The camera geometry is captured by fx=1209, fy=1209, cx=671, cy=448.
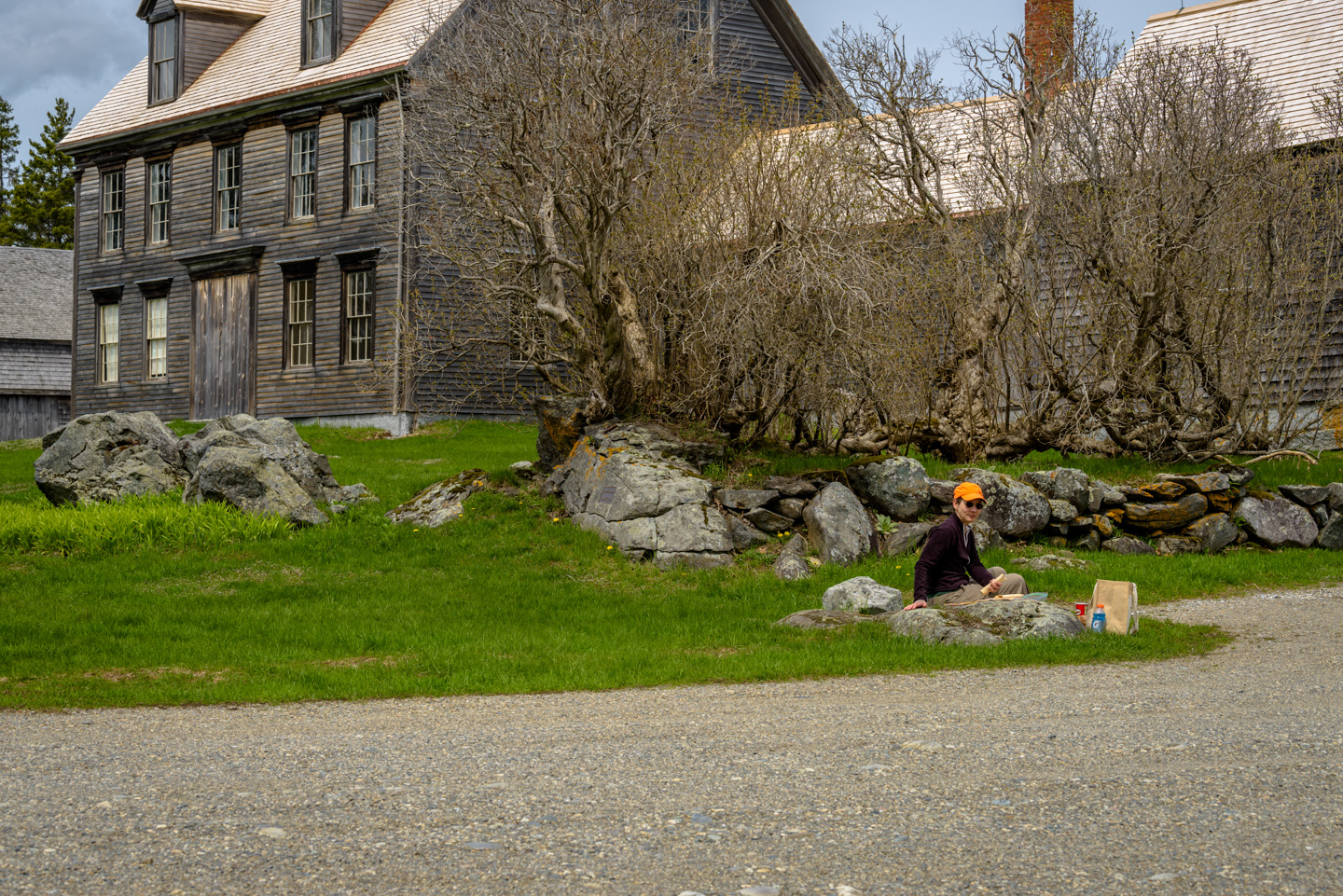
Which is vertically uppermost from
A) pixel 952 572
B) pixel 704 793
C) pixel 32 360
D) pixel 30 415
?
pixel 32 360

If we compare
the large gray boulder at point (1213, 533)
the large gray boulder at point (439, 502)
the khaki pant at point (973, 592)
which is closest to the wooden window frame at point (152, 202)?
the large gray boulder at point (439, 502)

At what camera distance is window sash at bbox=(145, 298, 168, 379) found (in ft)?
104

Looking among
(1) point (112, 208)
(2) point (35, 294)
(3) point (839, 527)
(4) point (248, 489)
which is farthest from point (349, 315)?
(2) point (35, 294)

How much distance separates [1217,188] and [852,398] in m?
5.50

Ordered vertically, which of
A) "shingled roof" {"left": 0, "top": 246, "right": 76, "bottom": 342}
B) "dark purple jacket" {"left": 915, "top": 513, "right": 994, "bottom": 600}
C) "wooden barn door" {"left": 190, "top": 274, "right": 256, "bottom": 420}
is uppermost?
"shingled roof" {"left": 0, "top": 246, "right": 76, "bottom": 342}

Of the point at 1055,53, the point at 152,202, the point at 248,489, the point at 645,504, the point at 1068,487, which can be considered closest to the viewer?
the point at 645,504

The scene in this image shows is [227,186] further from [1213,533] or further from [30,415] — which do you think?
[1213,533]

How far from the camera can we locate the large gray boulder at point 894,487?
14727 mm

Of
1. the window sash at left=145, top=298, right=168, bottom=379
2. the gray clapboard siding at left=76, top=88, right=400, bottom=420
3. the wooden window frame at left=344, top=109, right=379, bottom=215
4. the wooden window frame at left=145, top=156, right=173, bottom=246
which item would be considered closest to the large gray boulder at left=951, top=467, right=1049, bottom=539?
the gray clapboard siding at left=76, top=88, right=400, bottom=420

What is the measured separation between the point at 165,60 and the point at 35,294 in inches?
621

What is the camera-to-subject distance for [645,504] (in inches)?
553

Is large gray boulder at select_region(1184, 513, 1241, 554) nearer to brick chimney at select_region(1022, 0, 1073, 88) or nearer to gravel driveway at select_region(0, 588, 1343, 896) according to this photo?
brick chimney at select_region(1022, 0, 1073, 88)

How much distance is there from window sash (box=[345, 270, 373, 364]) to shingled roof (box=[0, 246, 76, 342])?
20153 mm

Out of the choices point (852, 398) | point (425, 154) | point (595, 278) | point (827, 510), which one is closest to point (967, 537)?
point (827, 510)
